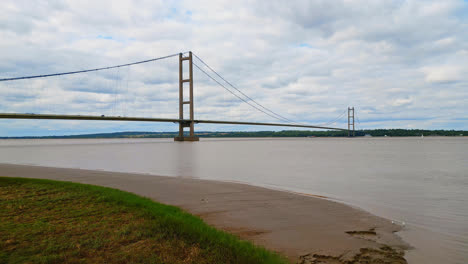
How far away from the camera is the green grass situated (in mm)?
3322

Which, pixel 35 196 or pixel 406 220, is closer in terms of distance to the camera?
pixel 406 220

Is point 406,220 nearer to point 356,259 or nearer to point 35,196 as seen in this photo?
point 356,259

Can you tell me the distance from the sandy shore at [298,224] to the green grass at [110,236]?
506mm

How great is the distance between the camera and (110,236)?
12.9 ft

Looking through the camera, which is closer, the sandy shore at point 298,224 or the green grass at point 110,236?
the green grass at point 110,236

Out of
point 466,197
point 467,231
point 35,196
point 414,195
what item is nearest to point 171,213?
point 35,196

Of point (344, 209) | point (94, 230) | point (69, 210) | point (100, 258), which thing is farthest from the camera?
point (344, 209)

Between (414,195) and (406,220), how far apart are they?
3.56 meters

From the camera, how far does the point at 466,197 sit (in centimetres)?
855

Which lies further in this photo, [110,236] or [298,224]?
Result: [298,224]

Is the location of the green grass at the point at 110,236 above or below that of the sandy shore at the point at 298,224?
above

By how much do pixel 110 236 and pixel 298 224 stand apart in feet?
8.96

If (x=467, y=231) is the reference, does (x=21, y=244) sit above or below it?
above

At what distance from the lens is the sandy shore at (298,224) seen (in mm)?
3797
